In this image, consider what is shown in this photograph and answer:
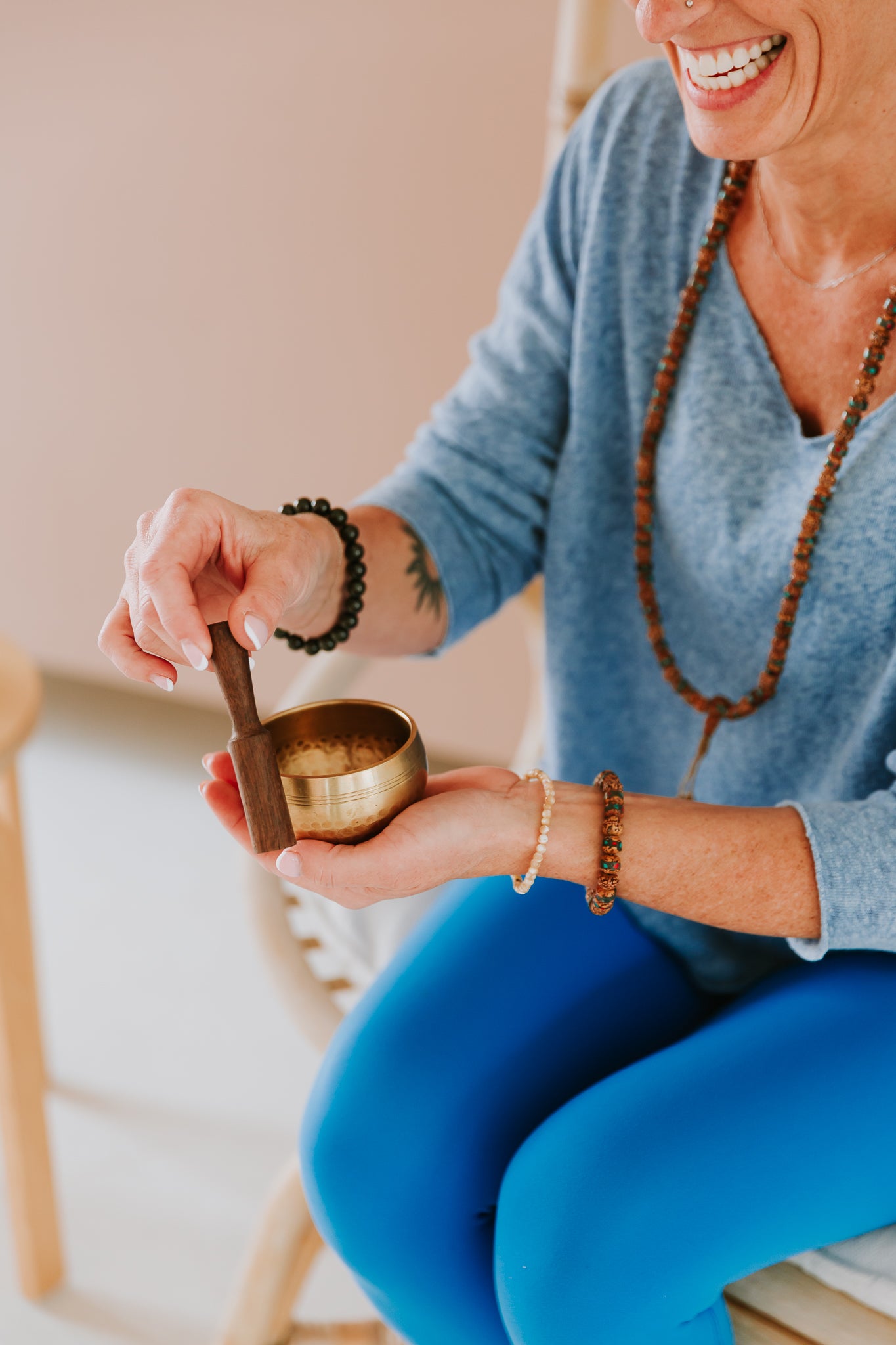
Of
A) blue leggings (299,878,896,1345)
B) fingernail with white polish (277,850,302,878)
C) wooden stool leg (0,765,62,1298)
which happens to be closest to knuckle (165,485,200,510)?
fingernail with white polish (277,850,302,878)

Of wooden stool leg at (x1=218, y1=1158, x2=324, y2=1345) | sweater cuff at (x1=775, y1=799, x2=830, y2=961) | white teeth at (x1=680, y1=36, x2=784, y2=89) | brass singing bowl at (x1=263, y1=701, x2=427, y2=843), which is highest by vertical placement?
white teeth at (x1=680, y1=36, x2=784, y2=89)

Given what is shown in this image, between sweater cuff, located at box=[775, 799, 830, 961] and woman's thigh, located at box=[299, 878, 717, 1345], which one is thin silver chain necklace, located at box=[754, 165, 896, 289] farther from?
woman's thigh, located at box=[299, 878, 717, 1345]

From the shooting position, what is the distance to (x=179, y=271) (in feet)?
6.41

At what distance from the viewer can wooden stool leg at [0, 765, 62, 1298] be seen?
1240 millimetres

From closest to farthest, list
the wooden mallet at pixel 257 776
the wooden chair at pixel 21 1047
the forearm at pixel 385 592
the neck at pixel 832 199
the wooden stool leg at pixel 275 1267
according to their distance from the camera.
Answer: the wooden mallet at pixel 257 776, the neck at pixel 832 199, the forearm at pixel 385 592, the wooden stool leg at pixel 275 1267, the wooden chair at pixel 21 1047

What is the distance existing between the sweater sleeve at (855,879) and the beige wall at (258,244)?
1163 millimetres

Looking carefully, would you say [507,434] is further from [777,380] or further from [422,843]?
[422,843]

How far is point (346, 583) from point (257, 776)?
29 cm

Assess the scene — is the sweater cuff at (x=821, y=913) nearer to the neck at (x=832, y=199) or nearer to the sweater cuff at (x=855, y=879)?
the sweater cuff at (x=855, y=879)

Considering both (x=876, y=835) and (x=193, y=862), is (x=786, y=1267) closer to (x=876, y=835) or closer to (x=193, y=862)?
(x=876, y=835)

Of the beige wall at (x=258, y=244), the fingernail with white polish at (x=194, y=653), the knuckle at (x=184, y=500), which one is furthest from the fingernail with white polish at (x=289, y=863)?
the beige wall at (x=258, y=244)

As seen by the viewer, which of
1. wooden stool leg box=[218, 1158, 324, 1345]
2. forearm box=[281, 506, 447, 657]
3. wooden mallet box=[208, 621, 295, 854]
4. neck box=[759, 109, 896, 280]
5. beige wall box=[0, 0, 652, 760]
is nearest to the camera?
wooden mallet box=[208, 621, 295, 854]

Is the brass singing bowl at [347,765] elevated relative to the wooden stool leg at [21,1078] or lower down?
elevated

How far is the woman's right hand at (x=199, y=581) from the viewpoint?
750 mm
